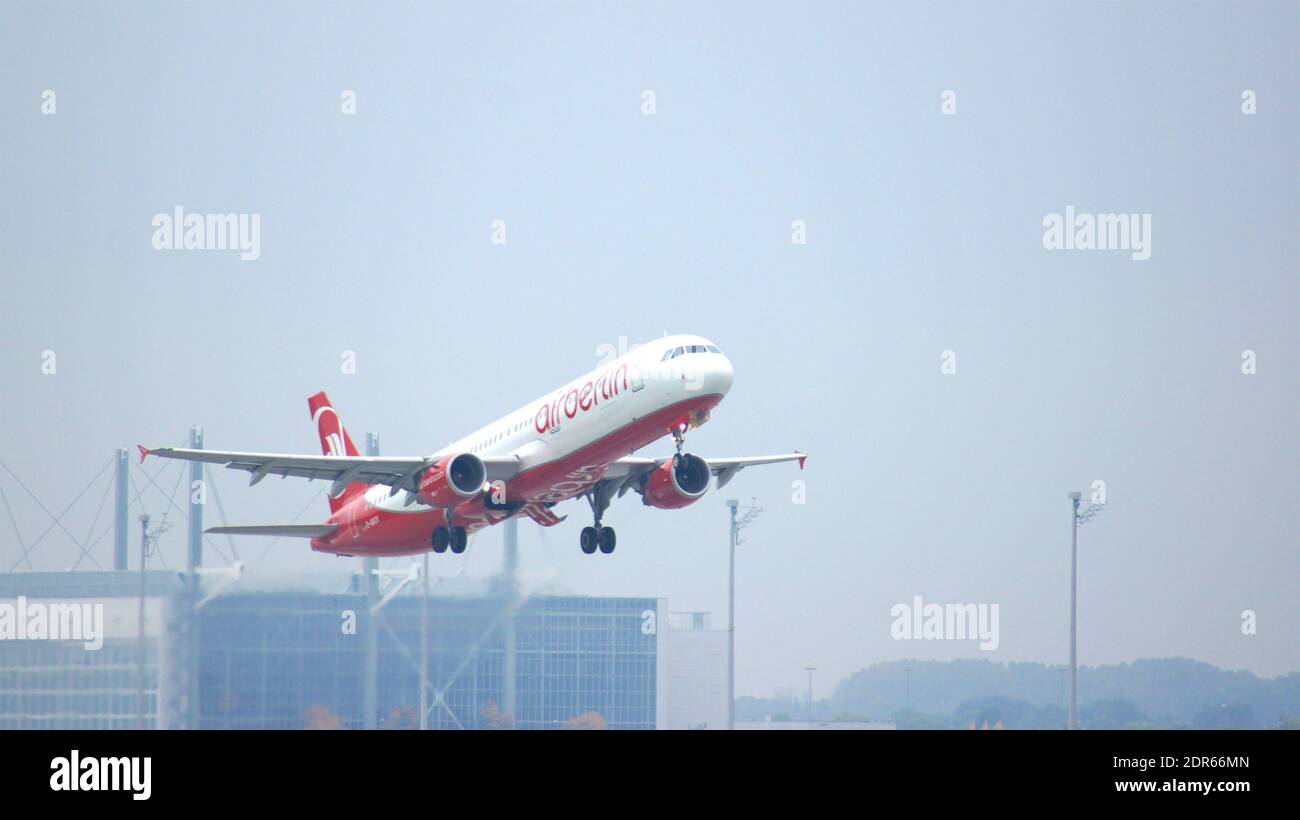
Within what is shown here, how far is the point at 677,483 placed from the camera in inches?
1955

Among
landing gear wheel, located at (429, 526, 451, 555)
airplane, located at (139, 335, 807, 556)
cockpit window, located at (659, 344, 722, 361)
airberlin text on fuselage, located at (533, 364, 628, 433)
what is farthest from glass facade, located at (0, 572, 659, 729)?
cockpit window, located at (659, 344, 722, 361)

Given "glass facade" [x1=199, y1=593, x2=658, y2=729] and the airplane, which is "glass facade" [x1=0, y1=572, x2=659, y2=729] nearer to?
"glass facade" [x1=199, y1=593, x2=658, y2=729]

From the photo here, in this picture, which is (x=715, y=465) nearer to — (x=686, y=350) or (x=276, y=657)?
(x=686, y=350)

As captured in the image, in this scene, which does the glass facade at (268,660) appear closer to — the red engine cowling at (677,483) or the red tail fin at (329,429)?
the red tail fin at (329,429)

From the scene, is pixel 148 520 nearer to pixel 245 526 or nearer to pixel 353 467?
pixel 245 526

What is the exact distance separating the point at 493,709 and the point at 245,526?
15.6 meters

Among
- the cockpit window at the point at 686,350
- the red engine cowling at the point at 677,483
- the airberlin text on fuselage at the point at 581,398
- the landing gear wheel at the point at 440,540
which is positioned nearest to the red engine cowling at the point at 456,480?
the airberlin text on fuselage at the point at 581,398

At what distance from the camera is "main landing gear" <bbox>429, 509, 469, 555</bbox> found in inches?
2050

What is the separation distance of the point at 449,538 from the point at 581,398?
764 cm
